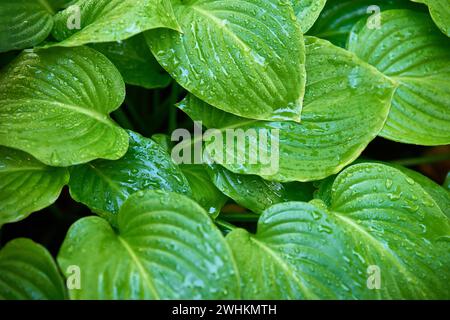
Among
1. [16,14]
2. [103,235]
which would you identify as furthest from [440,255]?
[16,14]

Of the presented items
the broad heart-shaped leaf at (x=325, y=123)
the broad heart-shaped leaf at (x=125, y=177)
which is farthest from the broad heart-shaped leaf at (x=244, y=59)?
the broad heart-shaped leaf at (x=125, y=177)

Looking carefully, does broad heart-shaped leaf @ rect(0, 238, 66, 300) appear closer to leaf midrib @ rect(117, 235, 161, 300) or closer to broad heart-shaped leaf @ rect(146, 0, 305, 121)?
leaf midrib @ rect(117, 235, 161, 300)

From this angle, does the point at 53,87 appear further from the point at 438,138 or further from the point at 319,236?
the point at 438,138

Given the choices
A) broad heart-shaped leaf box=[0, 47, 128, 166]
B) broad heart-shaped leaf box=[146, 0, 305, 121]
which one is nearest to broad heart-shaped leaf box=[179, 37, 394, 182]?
broad heart-shaped leaf box=[146, 0, 305, 121]

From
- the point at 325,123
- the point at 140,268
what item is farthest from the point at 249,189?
the point at 140,268
